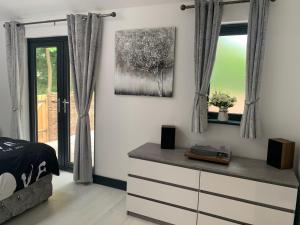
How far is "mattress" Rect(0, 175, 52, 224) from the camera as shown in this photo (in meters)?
2.29

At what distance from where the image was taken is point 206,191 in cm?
220

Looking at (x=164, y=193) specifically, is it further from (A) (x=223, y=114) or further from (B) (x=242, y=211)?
(A) (x=223, y=114)

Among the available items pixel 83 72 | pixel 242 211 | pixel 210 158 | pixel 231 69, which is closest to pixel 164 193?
pixel 210 158

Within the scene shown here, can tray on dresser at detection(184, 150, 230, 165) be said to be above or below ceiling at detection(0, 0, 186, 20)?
below

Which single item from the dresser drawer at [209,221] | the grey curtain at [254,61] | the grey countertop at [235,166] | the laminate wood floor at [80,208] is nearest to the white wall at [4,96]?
the laminate wood floor at [80,208]

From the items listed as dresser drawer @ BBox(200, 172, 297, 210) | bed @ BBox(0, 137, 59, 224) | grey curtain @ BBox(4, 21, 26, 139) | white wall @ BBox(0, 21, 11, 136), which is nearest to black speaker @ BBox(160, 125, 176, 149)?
dresser drawer @ BBox(200, 172, 297, 210)

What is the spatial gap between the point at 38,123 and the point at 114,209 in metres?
2.11

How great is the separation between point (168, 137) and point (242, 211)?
1.04 m

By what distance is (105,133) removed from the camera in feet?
10.8

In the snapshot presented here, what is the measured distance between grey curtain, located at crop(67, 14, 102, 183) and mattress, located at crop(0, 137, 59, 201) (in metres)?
0.50

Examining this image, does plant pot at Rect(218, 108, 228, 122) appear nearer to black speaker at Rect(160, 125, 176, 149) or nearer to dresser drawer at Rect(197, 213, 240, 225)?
black speaker at Rect(160, 125, 176, 149)

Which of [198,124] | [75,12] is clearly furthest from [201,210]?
[75,12]

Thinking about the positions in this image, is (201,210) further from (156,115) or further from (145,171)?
A: (156,115)

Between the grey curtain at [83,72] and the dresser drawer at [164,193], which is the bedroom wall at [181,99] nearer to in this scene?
the grey curtain at [83,72]
